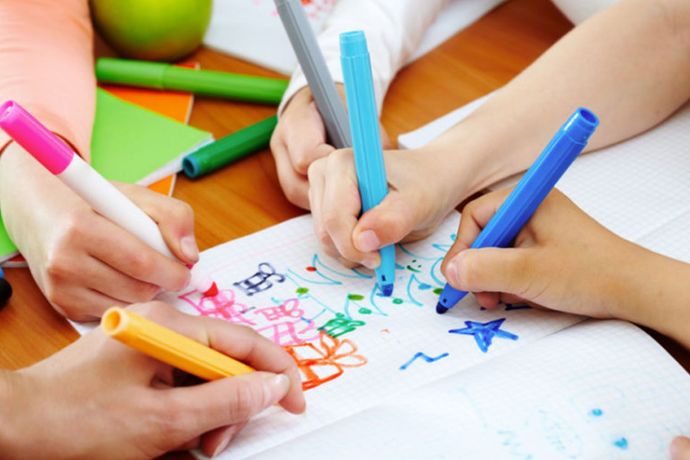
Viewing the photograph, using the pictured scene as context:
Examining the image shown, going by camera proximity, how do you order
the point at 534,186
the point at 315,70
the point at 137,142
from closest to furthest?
the point at 534,186 < the point at 315,70 < the point at 137,142

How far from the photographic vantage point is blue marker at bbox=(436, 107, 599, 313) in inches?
18.8

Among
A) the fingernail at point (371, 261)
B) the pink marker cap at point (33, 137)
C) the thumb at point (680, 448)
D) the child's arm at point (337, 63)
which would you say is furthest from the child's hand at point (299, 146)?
the thumb at point (680, 448)

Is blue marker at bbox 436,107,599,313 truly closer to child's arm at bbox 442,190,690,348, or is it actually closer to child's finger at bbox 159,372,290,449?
child's arm at bbox 442,190,690,348

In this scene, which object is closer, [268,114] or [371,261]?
[371,261]

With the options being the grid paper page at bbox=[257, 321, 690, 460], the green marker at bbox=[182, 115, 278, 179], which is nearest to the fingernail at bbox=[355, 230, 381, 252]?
the grid paper page at bbox=[257, 321, 690, 460]

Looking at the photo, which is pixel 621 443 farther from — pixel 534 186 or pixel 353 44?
pixel 353 44

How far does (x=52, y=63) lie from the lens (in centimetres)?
75

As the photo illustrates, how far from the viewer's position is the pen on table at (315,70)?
1.99 feet

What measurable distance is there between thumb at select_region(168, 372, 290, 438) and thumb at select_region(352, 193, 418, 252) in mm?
130

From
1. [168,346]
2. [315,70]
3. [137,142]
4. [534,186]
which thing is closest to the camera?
[168,346]

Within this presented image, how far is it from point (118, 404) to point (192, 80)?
0.42 m

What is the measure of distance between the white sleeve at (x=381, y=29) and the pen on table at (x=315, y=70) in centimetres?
10

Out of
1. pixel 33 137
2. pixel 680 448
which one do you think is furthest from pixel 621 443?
pixel 33 137

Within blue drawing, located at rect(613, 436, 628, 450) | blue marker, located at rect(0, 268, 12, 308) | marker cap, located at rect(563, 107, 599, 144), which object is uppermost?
marker cap, located at rect(563, 107, 599, 144)
